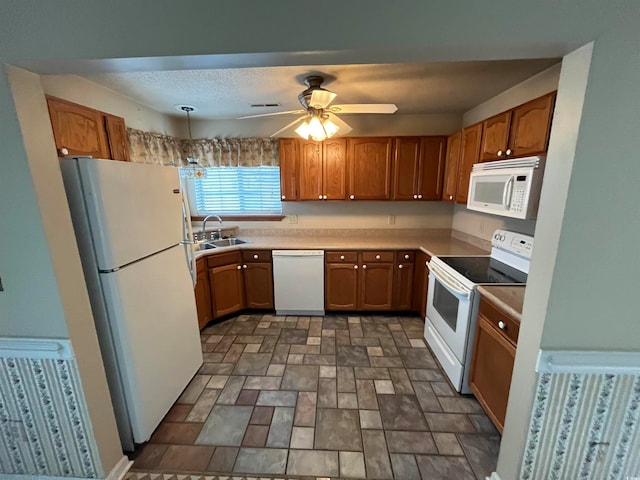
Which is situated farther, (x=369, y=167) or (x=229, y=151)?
(x=229, y=151)

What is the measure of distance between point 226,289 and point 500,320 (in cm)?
260

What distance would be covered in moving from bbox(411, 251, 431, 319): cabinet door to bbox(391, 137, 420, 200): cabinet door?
0.73 m

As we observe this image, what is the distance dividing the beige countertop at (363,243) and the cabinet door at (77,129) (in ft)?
4.05

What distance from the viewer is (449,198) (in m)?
2.98

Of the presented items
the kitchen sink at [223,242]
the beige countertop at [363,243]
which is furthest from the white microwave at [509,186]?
the kitchen sink at [223,242]

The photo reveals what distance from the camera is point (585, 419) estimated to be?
1.21m

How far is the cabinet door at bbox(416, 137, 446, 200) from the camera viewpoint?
3051 millimetres

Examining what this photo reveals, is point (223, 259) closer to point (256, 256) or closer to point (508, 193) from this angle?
point (256, 256)

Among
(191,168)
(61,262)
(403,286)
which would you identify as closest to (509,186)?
(403,286)

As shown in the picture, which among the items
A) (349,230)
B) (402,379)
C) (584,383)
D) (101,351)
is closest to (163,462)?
(101,351)

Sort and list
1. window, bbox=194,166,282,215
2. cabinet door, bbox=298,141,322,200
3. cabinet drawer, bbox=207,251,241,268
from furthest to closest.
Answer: window, bbox=194,166,282,215
cabinet door, bbox=298,141,322,200
cabinet drawer, bbox=207,251,241,268

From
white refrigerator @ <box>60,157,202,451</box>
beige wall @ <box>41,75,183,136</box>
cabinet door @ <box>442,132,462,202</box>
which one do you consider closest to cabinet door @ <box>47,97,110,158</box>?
beige wall @ <box>41,75,183,136</box>

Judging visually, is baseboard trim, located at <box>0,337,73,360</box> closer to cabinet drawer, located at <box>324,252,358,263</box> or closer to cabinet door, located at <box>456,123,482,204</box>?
cabinet drawer, located at <box>324,252,358,263</box>

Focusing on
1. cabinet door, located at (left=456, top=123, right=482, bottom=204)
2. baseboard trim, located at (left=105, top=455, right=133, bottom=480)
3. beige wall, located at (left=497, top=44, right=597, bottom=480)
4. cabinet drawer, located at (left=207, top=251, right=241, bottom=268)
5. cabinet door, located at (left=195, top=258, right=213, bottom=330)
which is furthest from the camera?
cabinet drawer, located at (left=207, top=251, right=241, bottom=268)
